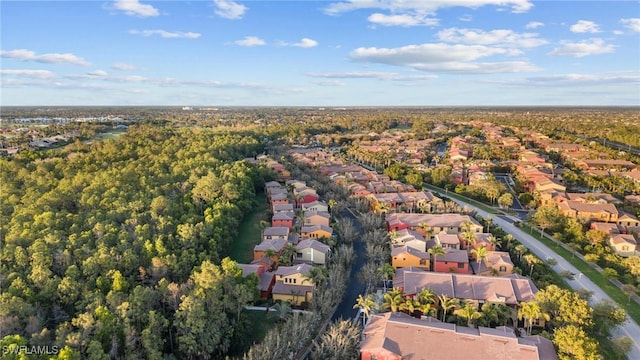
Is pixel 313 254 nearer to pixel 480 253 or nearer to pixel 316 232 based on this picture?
pixel 316 232

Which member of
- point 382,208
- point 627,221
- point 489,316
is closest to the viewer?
point 489,316

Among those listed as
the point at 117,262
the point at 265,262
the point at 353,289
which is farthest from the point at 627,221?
the point at 117,262

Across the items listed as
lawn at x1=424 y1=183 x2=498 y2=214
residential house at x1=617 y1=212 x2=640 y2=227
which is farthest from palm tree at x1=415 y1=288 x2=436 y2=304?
residential house at x1=617 y1=212 x2=640 y2=227

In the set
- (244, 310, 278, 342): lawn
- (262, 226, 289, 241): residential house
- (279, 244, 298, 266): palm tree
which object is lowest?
(244, 310, 278, 342): lawn

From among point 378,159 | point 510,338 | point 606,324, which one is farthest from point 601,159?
point 510,338

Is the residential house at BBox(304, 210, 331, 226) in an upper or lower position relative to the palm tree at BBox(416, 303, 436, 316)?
upper

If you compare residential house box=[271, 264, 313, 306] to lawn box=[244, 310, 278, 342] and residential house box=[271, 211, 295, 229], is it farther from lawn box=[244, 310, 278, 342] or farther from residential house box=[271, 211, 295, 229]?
residential house box=[271, 211, 295, 229]

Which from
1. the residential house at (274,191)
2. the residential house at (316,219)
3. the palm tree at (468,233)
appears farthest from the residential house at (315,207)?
the palm tree at (468,233)

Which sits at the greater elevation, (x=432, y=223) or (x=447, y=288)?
(x=432, y=223)
